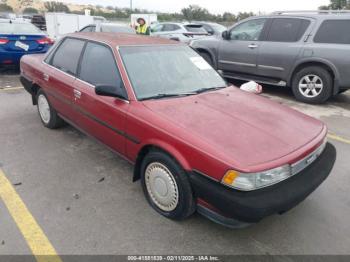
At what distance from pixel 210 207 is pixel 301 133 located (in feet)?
3.59

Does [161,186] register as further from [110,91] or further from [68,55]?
[68,55]

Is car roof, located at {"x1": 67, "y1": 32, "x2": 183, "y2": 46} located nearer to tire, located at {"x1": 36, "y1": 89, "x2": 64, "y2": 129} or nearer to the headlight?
tire, located at {"x1": 36, "y1": 89, "x2": 64, "y2": 129}

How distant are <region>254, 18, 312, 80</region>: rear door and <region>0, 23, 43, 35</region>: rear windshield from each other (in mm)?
6275

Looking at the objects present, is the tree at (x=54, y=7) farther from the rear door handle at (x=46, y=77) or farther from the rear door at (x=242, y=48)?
the rear door handle at (x=46, y=77)

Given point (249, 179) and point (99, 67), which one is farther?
point (99, 67)

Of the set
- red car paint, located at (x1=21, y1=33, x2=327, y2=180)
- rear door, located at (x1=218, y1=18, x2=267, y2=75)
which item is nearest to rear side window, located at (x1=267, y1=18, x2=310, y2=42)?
rear door, located at (x1=218, y1=18, x2=267, y2=75)

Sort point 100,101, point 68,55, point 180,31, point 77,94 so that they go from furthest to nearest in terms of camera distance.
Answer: point 180,31, point 68,55, point 77,94, point 100,101

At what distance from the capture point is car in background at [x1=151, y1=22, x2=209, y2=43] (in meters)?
13.1

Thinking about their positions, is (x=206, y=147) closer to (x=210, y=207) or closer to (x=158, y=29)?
(x=210, y=207)

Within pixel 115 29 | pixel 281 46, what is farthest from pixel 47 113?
pixel 115 29

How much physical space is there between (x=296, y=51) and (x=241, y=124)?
4643 millimetres

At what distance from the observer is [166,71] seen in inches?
130

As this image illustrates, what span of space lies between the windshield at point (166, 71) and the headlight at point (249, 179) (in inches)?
49.3

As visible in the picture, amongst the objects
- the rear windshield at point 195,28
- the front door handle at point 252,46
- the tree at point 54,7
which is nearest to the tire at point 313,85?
the front door handle at point 252,46
